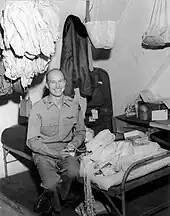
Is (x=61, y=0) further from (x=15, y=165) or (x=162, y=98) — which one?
(x=15, y=165)

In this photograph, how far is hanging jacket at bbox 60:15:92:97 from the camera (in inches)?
139

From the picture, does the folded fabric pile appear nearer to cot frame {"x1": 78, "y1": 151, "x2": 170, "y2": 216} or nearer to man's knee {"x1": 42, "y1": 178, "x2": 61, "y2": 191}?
man's knee {"x1": 42, "y1": 178, "x2": 61, "y2": 191}

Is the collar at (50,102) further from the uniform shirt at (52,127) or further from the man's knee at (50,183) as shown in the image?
the man's knee at (50,183)

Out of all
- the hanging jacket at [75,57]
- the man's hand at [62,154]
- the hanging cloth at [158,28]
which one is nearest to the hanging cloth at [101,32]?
the hanging jacket at [75,57]

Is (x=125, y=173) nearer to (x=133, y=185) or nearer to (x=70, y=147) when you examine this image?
(x=133, y=185)

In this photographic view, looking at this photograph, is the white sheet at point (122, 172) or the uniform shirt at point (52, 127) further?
the uniform shirt at point (52, 127)

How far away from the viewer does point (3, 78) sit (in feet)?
9.94

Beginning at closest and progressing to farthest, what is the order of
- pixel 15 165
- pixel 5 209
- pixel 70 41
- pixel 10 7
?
pixel 10 7, pixel 5 209, pixel 70 41, pixel 15 165

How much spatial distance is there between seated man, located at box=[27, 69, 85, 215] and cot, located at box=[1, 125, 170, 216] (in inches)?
6.0

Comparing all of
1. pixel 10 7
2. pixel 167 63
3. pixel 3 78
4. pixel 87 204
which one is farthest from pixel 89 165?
pixel 167 63

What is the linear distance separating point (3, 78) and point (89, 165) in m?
0.91

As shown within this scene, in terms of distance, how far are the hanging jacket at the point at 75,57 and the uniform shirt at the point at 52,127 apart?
53 cm

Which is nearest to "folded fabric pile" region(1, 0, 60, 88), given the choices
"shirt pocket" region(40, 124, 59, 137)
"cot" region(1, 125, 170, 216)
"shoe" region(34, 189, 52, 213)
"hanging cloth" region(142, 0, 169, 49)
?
"shirt pocket" region(40, 124, 59, 137)

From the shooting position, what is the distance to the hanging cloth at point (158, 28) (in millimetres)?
3680
